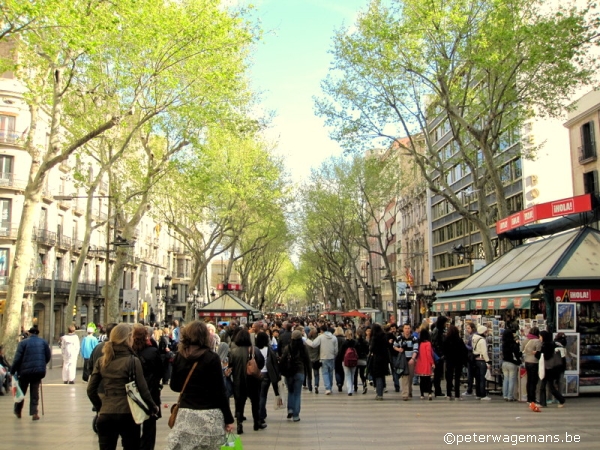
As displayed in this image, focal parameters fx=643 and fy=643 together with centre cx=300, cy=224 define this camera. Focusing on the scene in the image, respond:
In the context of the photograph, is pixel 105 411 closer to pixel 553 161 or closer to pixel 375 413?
pixel 375 413

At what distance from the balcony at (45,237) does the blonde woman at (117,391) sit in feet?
124

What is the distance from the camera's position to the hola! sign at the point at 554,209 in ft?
48.9

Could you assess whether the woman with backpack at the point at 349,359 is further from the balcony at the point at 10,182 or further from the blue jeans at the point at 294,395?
the balcony at the point at 10,182

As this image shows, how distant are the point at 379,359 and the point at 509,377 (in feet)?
9.12

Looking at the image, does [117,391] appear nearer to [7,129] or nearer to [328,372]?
[328,372]

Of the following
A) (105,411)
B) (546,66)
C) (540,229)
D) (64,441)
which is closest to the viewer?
(105,411)

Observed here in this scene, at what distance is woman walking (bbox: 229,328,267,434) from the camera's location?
9891 millimetres

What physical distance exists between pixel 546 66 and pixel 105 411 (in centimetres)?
2004

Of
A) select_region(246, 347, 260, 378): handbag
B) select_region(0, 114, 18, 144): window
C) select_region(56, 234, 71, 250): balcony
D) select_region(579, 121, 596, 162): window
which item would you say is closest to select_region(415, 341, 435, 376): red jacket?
select_region(246, 347, 260, 378): handbag

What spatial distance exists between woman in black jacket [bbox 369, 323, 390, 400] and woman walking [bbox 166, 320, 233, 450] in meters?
9.09

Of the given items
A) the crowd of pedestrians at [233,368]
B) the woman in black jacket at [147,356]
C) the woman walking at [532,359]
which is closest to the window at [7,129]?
the crowd of pedestrians at [233,368]

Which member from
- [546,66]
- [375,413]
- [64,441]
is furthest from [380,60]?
[64,441]

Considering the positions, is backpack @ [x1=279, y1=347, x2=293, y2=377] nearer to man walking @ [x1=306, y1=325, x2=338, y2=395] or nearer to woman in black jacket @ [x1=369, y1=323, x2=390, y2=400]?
woman in black jacket @ [x1=369, y1=323, x2=390, y2=400]

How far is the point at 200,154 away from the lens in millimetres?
29234
